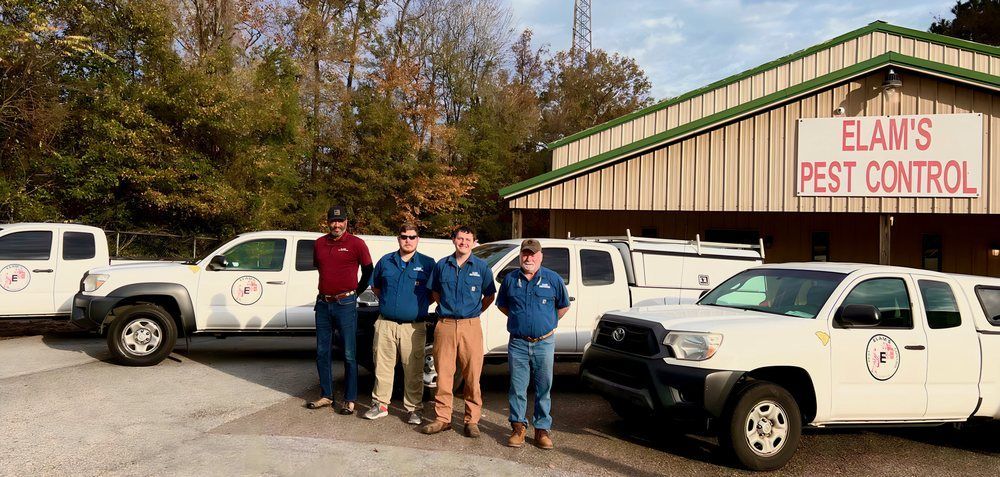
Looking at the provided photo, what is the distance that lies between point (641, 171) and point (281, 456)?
11.6 meters

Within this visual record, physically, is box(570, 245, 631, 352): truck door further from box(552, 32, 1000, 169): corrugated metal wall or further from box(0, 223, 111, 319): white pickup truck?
box(552, 32, 1000, 169): corrugated metal wall

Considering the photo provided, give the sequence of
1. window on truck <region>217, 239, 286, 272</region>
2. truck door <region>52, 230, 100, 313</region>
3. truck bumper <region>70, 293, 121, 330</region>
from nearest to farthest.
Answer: truck bumper <region>70, 293, 121, 330</region>, window on truck <region>217, 239, 286, 272</region>, truck door <region>52, 230, 100, 313</region>

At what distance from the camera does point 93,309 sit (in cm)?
923

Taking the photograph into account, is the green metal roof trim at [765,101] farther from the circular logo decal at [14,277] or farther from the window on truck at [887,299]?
the window on truck at [887,299]

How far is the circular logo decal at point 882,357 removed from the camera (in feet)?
19.2

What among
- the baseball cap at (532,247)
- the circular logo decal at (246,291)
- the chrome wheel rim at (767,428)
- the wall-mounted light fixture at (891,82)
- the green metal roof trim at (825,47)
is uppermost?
the green metal roof trim at (825,47)

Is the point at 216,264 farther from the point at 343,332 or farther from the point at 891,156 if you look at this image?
the point at 891,156

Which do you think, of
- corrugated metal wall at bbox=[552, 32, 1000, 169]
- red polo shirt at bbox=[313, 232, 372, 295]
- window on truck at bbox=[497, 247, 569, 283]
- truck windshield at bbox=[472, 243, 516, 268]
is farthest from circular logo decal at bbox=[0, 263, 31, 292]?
corrugated metal wall at bbox=[552, 32, 1000, 169]

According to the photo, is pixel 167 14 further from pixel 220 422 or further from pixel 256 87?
pixel 220 422

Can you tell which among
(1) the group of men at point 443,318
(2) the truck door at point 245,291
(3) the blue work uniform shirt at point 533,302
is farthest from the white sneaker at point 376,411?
(2) the truck door at point 245,291

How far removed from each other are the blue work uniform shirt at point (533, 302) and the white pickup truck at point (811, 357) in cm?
64

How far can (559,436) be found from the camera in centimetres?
648

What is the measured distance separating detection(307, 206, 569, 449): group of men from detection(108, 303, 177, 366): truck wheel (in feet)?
11.3

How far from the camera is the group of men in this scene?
19.8ft
